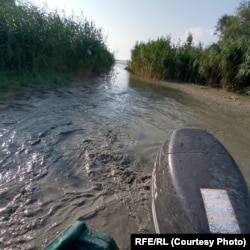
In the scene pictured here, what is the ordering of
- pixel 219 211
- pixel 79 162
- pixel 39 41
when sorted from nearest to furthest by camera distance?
1. pixel 219 211
2. pixel 79 162
3. pixel 39 41

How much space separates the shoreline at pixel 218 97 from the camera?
7653mm

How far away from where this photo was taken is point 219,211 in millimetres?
1651

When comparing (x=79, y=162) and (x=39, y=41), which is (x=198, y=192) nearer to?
(x=79, y=162)

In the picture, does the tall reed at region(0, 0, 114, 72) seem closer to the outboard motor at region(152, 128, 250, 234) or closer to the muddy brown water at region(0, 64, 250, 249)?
the muddy brown water at region(0, 64, 250, 249)

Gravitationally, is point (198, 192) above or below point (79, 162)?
above

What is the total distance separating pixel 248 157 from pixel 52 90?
5.23m

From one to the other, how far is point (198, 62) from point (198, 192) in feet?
35.4

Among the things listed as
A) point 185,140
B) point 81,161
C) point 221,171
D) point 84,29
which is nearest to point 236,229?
point 221,171

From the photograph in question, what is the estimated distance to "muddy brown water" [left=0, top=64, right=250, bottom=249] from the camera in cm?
217

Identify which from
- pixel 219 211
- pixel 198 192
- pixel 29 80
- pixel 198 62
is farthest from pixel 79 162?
pixel 198 62

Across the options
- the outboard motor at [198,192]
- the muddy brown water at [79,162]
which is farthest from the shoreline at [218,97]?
the outboard motor at [198,192]

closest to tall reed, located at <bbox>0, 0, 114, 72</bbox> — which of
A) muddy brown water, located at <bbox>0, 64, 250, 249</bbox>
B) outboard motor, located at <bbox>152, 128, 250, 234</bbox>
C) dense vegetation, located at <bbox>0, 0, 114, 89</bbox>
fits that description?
dense vegetation, located at <bbox>0, 0, 114, 89</bbox>

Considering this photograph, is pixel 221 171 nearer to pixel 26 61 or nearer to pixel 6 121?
pixel 6 121

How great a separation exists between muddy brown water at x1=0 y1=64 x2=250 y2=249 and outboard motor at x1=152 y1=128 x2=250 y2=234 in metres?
0.45
